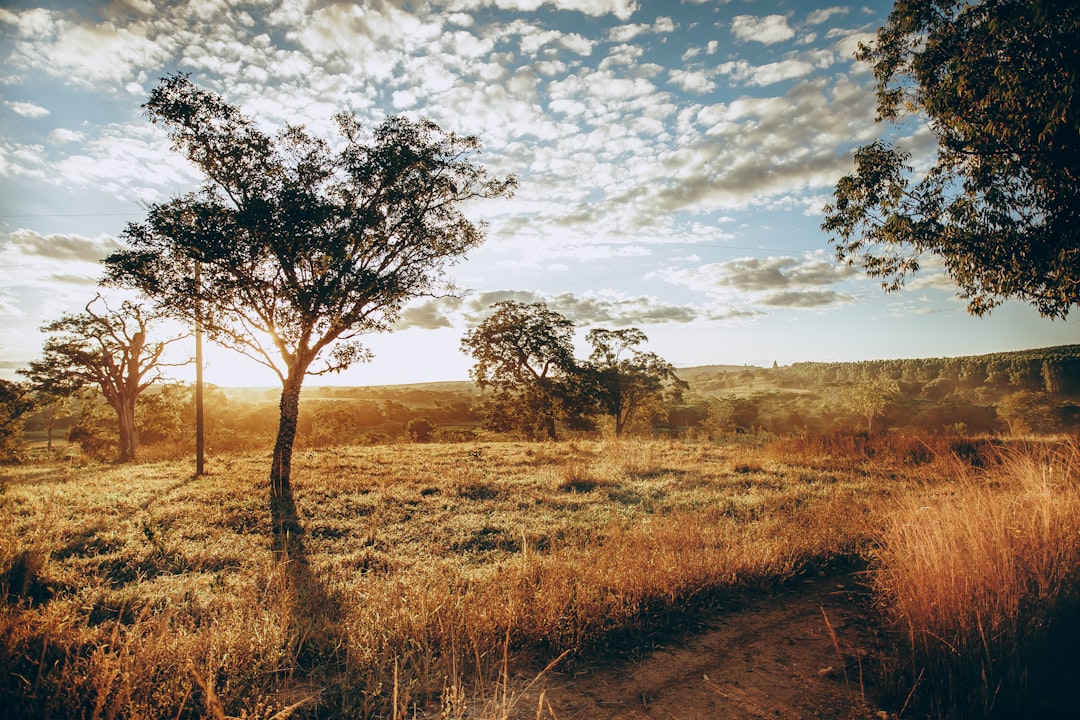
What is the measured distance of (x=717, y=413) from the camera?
76.2 meters

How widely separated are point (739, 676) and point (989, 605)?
228 cm

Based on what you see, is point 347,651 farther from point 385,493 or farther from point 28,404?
point 28,404

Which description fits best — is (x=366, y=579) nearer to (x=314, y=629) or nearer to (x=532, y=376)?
(x=314, y=629)

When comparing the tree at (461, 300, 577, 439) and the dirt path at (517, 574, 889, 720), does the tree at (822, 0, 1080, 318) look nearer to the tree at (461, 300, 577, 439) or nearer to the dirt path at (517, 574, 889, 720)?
the dirt path at (517, 574, 889, 720)

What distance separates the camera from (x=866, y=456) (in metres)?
17.0

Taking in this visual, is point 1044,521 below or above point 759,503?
above

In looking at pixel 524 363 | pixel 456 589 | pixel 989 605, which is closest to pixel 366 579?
pixel 456 589

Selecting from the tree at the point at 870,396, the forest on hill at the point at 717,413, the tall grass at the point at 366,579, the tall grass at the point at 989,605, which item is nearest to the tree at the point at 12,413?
the forest on hill at the point at 717,413

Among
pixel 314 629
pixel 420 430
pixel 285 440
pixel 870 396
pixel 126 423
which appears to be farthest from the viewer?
pixel 870 396

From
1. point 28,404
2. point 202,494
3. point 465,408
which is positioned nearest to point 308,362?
point 202,494

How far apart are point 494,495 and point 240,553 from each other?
623 centimetres

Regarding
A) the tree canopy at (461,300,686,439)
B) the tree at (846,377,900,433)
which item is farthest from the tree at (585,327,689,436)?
the tree at (846,377,900,433)

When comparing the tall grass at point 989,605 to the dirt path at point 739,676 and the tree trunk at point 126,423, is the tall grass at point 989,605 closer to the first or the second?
the dirt path at point 739,676

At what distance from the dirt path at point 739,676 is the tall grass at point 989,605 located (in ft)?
1.57
